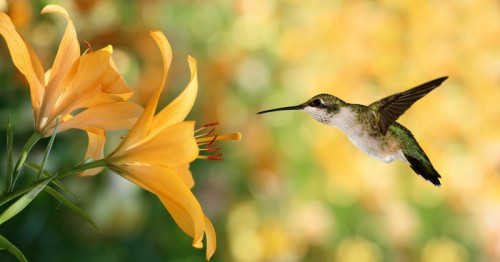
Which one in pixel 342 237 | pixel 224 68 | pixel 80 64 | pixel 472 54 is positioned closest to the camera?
pixel 80 64

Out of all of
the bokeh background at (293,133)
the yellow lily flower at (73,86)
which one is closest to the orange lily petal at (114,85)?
the yellow lily flower at (73,86)

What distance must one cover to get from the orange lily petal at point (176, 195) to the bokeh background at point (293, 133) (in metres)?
0.68

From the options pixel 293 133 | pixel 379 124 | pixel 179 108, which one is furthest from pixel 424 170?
pixel 293 133

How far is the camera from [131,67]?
115cm

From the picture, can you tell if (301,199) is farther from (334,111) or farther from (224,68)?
(334,111)

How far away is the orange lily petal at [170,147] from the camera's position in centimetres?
33

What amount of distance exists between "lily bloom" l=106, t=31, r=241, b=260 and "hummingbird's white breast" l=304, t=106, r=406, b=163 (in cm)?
12

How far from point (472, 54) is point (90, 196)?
120 centimetres

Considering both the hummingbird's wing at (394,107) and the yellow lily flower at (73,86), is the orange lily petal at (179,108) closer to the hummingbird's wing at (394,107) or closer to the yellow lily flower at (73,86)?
the yellow lily flower at (73,86)

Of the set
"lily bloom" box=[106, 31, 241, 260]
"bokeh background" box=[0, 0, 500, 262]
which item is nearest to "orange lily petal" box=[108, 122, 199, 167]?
"lily bloom" box=[106, 31, 241, 260]

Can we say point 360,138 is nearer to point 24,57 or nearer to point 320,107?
point 320,107

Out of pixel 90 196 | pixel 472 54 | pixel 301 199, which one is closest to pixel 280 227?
pixel 301 199

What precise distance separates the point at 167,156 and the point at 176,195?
0.06 ft

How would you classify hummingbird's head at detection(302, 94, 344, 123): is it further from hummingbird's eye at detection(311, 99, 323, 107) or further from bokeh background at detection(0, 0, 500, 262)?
bokeh background at detection(0, 0, 500, 262)
